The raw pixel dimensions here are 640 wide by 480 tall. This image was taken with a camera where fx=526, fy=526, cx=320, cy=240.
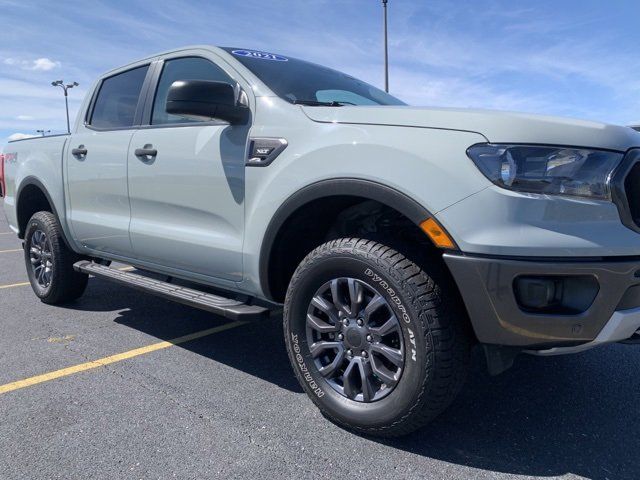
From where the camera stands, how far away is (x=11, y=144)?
5.23 m

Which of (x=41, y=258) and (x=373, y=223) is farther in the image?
(x=41, y=258)

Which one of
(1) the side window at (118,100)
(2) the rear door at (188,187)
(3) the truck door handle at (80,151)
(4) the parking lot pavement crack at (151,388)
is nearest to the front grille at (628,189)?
(2) the rear door at (188,187)

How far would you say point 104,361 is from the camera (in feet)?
11.2

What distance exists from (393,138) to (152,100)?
7.01ft

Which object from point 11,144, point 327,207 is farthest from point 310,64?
point 11,144

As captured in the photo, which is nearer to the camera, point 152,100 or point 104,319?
point 152,100

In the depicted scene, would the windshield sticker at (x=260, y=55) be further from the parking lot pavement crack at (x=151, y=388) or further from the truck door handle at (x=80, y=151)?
the parking lot pavement crack at (x=151, y=388)

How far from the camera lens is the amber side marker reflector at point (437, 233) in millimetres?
2082

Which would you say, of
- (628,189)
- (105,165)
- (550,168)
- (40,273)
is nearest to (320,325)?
(550,168)

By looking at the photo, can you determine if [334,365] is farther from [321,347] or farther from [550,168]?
[550,168]

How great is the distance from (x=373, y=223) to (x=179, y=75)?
1.83 metres

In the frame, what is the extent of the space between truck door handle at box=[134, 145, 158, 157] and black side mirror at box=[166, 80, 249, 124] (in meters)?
0.66

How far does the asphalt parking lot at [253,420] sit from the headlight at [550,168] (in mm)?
1180

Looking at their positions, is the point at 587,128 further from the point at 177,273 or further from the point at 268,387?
the point at 177,273
